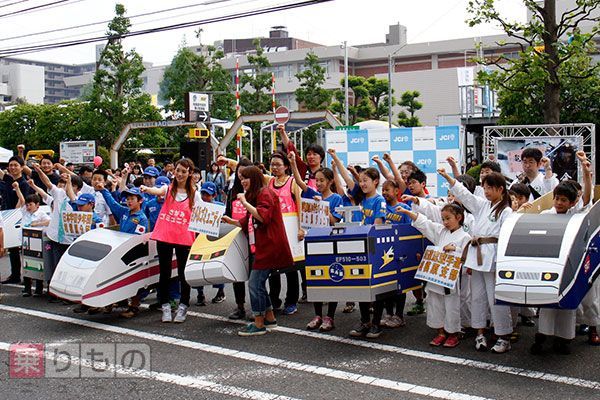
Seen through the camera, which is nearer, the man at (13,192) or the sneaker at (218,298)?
the sneaker at (218,298)

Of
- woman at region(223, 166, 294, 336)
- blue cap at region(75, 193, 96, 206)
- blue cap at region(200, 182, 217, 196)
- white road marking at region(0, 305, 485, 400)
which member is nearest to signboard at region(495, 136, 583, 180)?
blue cap at region(200, 182, 217, 196)

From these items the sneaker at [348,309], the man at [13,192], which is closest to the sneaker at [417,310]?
the sneaker at [348,309]

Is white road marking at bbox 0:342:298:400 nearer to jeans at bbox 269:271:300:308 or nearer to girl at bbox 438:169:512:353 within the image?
girl at bbox 438:169:512:353

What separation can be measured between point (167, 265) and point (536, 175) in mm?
4418

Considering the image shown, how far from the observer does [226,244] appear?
26.6 feet

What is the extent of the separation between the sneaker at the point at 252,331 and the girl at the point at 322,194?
1.67ft

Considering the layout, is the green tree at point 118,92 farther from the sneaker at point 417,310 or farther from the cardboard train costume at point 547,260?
the cardboard train costume at point 547,260

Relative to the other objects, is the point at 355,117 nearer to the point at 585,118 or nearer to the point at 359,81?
the point at 359,81

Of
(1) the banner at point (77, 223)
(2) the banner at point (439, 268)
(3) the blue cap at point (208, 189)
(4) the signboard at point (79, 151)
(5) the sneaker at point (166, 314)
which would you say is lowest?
(5) the sneaker at point (166, 314)

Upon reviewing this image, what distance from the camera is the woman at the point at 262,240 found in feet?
25.2

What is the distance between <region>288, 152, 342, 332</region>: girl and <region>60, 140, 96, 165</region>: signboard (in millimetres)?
28080

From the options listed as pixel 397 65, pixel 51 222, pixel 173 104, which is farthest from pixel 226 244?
pixel 397 65

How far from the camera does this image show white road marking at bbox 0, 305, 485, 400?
5793mm

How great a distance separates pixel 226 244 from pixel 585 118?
1784 cm
